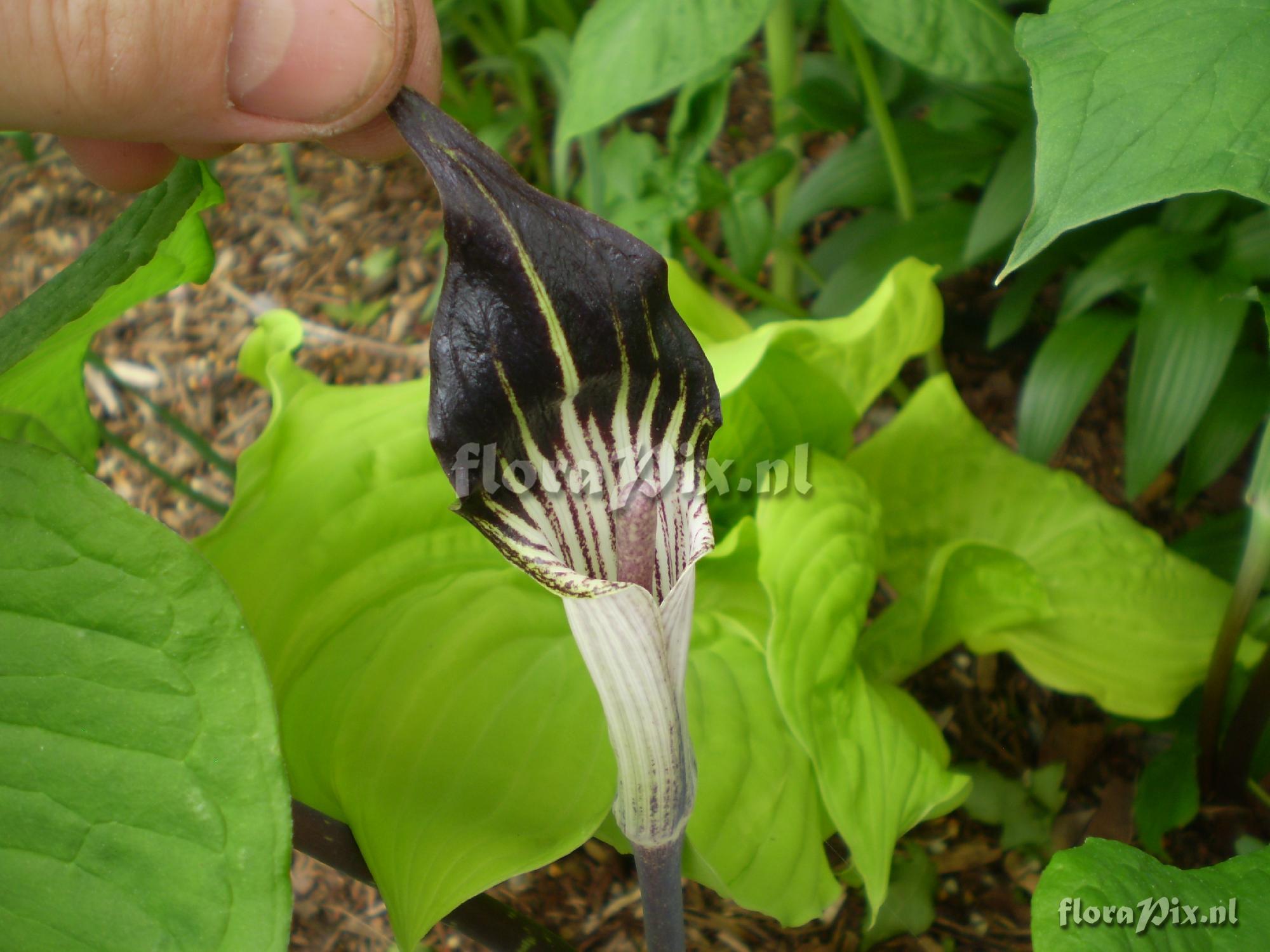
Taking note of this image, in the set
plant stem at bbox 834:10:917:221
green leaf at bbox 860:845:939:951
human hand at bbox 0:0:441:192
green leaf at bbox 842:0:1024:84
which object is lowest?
green leaf at bbox 860:845:939:951

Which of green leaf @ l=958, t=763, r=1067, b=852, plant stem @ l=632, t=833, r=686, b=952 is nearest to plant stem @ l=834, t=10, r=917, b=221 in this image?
green leaf @ l=958, t=763, r=1067, b=852

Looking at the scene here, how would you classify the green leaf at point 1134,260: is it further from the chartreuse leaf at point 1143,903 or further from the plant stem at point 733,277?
the chartreuse leaf at point 1143,903

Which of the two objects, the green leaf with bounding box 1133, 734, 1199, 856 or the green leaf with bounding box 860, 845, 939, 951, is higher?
the green leaf with bounding box 1133, 734, 1199, 856

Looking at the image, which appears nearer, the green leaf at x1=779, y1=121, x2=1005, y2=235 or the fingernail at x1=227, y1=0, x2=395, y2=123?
the fingernail at x1=227, y1=0, x2=395, y2=123

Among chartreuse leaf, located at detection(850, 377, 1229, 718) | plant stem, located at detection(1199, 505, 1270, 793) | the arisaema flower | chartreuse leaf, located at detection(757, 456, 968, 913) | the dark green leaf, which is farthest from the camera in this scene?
chartreuse leaf, located at detection(850, 377, 1229, 718)

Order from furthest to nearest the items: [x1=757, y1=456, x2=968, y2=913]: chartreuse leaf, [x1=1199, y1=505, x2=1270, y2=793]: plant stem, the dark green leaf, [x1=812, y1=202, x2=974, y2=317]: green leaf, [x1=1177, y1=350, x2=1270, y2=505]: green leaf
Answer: [x1=812, y1=202, x2=974, y2=317]: green leaf
[x1=1177, y1=350, x2=1270, y2=505]: green leaf
[x1=1199, y1=505, x2=1270, y2=793]: plant stem
[x1=757, y1=456, x2=968, y2=913]: chartreuse leaf
the dark green leaf

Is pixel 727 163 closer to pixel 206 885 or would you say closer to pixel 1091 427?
pixel 1091 427

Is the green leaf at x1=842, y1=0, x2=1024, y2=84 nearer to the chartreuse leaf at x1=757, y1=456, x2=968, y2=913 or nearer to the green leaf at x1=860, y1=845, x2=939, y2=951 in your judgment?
the chartreuse leaf at x1=757, y1=456, x2=968, y2=913

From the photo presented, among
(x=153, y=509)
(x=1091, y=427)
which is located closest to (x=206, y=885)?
(x=153, y=509)

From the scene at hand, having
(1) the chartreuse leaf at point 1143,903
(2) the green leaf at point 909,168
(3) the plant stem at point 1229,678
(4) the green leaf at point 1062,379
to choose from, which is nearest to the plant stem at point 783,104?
(2) the green leaf at point 909,168
